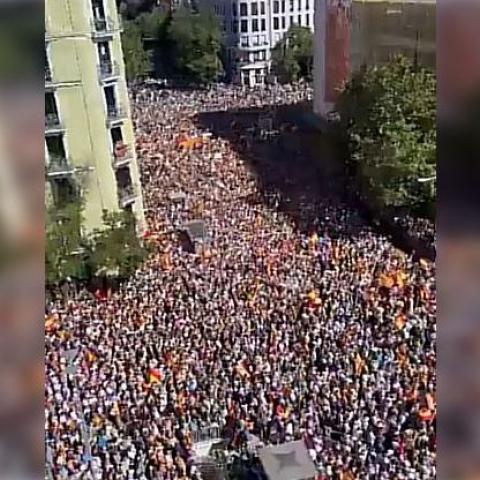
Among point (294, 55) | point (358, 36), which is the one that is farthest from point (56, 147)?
point (358, 36)

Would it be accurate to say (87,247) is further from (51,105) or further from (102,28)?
(102,28)

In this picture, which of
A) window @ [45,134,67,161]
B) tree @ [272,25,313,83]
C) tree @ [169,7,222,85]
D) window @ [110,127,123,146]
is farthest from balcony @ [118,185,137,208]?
tree @ [272,25,313,83]

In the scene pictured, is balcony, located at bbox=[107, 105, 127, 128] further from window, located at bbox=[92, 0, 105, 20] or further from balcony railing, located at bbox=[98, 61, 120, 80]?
window, located at bbox=[92, 0, 105, 20]

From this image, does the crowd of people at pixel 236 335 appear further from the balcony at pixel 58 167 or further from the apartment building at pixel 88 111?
the balcony at pixel 58 167

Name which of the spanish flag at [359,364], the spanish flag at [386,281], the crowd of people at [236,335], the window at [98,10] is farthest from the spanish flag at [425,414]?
the window at [98,10]
